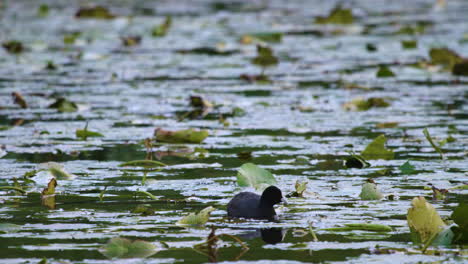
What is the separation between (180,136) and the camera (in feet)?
32.0

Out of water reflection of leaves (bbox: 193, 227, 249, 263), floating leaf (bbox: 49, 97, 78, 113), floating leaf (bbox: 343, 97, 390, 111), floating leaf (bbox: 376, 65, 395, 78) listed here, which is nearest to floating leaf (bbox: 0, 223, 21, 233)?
water reflection of leaves (bbox: 193, 227, 249, 263)

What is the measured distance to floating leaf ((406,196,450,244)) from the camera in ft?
20.1

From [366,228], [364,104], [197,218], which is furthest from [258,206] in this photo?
[364,104]

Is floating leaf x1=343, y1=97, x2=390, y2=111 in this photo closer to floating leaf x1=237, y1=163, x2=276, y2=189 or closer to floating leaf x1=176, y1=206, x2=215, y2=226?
floating leaf x1=237, y1=163, x2=276, y2=189

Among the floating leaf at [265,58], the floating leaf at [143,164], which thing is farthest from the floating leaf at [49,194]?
the floating leaf at [265,58]

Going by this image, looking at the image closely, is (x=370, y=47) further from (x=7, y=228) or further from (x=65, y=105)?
(x=7, y=228)

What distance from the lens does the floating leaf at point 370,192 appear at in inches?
286

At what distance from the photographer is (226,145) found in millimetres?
9688

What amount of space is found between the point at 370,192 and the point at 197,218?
1385 mm

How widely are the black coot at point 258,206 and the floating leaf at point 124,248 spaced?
1069mm

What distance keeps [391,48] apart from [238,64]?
2996 millimetres

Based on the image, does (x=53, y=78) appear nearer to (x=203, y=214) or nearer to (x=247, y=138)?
(x=247, y=138)

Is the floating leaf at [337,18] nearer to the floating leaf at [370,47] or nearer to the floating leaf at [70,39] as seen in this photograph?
the floating leaf at [370,47]

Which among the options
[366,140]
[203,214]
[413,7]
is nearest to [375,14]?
[413,7]
